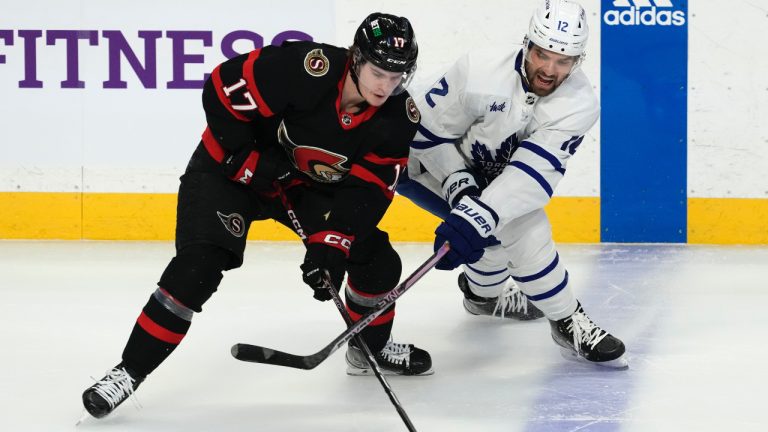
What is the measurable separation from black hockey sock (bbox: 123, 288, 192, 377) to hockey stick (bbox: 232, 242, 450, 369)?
144mm

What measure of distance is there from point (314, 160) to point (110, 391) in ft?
2.24

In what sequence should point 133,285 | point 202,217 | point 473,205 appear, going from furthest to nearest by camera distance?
point 133,285, point 473,205, point 202,217

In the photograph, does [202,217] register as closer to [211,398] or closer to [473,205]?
[211,398]

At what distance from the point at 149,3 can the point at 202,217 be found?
2778 mm

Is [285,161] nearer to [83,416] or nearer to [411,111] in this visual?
[411,111]

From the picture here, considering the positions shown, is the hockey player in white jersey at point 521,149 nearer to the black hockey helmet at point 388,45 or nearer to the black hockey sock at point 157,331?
the black hockey helmet at point 388,45

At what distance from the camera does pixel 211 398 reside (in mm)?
2523

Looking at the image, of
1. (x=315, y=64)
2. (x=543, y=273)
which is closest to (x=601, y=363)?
(x=543, y=273)

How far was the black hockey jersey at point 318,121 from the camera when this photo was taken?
2432 millimetres

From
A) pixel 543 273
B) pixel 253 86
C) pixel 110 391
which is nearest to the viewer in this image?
pixel 110 391

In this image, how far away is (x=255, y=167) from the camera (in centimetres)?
246

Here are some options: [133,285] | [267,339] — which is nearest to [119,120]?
[133,285]

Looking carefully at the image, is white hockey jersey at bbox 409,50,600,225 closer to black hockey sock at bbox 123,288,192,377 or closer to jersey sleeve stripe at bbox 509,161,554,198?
jersey sleeve stripe at bbox 509,161,554,198

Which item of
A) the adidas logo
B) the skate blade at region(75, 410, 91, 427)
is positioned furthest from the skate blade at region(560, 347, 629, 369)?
the adidas logo
